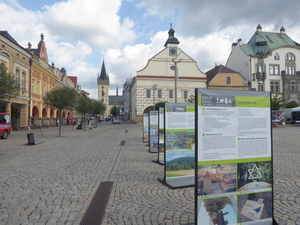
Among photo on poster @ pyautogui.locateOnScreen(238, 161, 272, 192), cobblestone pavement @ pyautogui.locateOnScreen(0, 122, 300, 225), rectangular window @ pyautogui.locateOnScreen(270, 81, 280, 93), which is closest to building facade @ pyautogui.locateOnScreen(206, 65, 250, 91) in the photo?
rectangular window @ pyautogui.locateOnScreen(270, 81, 280, 93)

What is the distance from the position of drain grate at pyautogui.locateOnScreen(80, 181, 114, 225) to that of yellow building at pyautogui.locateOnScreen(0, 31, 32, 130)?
23510mm

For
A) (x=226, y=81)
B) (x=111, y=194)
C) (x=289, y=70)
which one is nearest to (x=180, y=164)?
(x=111, y=194)

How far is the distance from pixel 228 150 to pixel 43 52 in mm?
42789

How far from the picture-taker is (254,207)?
3254mm

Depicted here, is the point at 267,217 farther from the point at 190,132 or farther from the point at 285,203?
the point at 190,132

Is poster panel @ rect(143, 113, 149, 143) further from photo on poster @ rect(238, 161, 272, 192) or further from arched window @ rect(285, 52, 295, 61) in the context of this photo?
arched window @ rect(285, 52, 295, 61)

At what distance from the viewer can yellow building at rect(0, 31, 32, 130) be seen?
24984 mm

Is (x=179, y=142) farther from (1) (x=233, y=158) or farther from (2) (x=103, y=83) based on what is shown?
(2) (x=103, y=83)

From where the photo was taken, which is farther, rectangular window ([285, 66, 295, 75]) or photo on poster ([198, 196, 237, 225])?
rectangular window ([285, 66, 295, 75])

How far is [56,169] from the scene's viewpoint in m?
7.64

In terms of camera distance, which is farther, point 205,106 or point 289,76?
point 289,76

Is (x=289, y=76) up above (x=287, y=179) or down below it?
above

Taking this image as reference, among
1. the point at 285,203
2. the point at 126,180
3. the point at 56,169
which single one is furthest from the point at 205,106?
the point at 56,169

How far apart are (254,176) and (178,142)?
311cm
